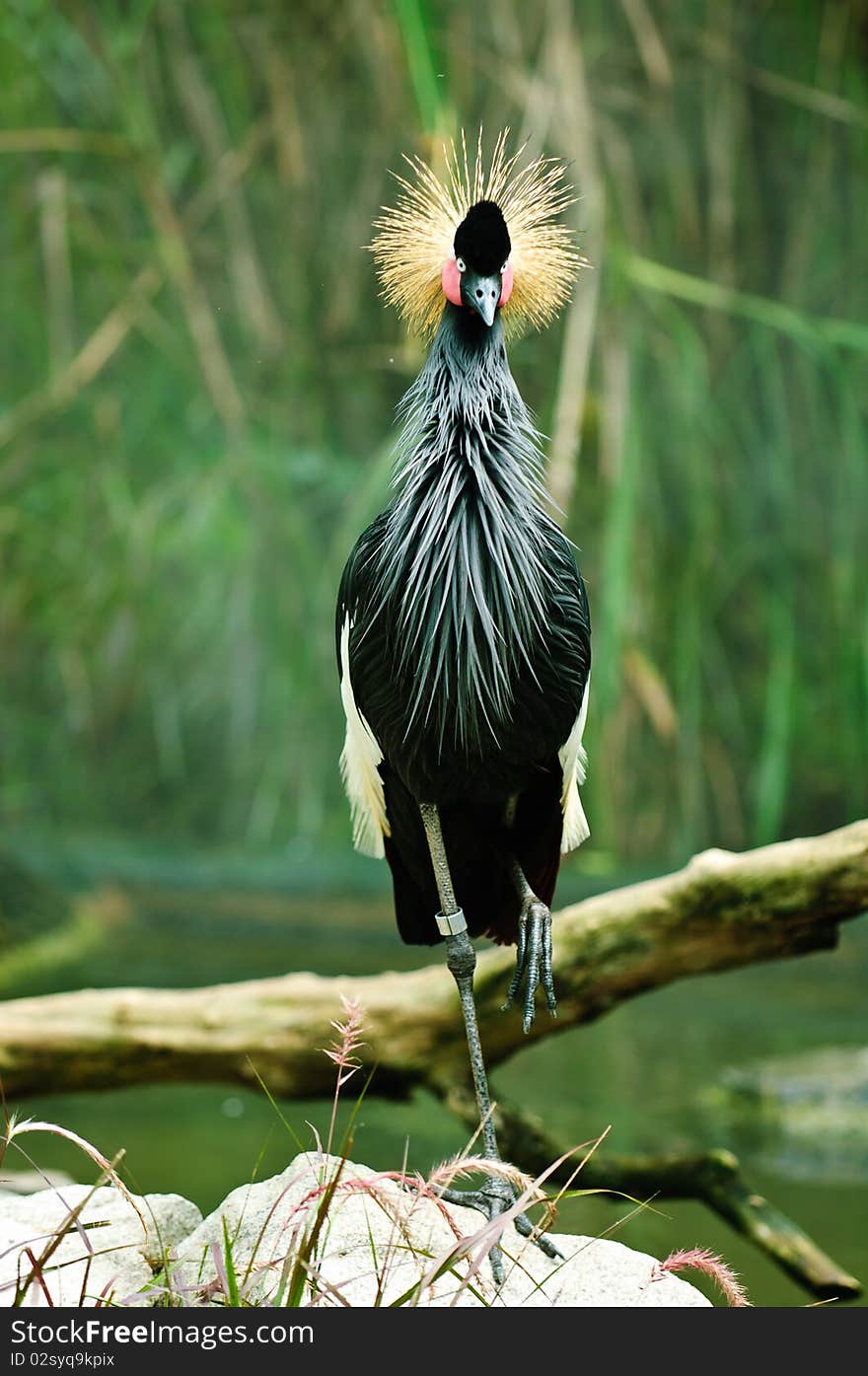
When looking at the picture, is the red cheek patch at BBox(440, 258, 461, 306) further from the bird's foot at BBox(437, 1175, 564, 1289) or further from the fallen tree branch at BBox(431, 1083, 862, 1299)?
the fallen tree branch at BBox(431, 1083, 862, 1299)

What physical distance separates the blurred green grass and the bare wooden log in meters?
1.39

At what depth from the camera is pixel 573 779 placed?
1.76 m

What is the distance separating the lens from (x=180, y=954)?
382 centimetres

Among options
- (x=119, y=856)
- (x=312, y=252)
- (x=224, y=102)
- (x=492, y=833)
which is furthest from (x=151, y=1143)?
(x=224, y=102)

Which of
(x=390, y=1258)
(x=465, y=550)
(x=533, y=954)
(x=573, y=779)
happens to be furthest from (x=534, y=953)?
(x=465, y=550)

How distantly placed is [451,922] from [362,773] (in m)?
0.28

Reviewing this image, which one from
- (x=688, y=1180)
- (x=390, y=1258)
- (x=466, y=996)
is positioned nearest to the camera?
(x=390, y=1258)

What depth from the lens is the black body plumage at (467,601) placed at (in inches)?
61.1

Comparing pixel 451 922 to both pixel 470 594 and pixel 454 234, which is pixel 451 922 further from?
pixel 454 234

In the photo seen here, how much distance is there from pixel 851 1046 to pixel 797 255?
211cm

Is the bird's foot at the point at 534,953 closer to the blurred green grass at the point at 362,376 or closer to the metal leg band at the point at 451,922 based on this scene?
the metal leg band at the point at 451,922

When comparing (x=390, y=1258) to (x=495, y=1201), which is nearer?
(x=390, y=1258)

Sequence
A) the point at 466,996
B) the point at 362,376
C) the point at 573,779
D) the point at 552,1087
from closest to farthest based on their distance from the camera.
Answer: the point at 466,996 → the point at 573,779 → the point at 552,1087 → the point at 362,376
